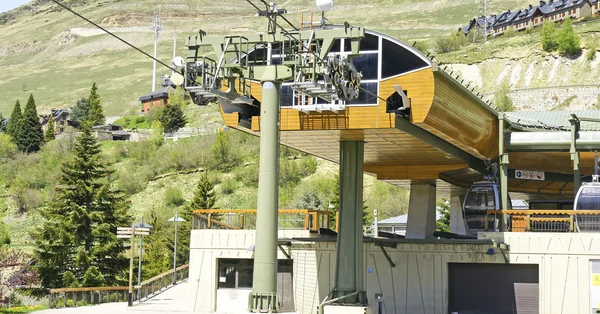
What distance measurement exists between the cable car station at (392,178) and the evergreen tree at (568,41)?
75.2 meters

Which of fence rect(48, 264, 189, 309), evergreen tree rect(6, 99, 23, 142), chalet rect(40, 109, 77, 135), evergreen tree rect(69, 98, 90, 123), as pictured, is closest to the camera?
fence rect(48, 264, 189, 309)

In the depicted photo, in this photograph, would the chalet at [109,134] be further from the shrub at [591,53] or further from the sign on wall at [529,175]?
the sign on wall at [529,175]

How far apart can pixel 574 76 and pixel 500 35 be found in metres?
39.9

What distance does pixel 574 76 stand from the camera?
11150 centimetres

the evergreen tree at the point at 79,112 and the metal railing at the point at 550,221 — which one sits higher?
the evergreen tree at the point at 79,112

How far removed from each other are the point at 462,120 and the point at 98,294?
17512 millimetres

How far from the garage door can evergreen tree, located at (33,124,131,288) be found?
68.8ft

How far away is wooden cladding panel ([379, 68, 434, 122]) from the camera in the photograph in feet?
97.5

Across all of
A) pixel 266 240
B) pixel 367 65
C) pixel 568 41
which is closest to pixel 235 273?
pixel 367 65

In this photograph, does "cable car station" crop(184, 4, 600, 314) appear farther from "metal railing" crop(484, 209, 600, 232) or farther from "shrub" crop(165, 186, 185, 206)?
"shrub" crop(165, 186, 185, 206)

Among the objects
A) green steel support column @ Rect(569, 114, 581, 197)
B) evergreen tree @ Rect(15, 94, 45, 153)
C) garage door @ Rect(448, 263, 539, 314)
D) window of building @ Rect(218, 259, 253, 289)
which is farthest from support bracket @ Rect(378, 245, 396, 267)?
evergreen tree @ Rect(15, 94, 45, 153)

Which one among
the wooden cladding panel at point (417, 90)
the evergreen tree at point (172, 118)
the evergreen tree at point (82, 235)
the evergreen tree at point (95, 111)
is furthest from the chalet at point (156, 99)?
the wooden cladding panel at point (417, 90)

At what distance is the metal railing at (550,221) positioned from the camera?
32.7m

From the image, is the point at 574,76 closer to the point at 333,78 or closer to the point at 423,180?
the point at 423,180
